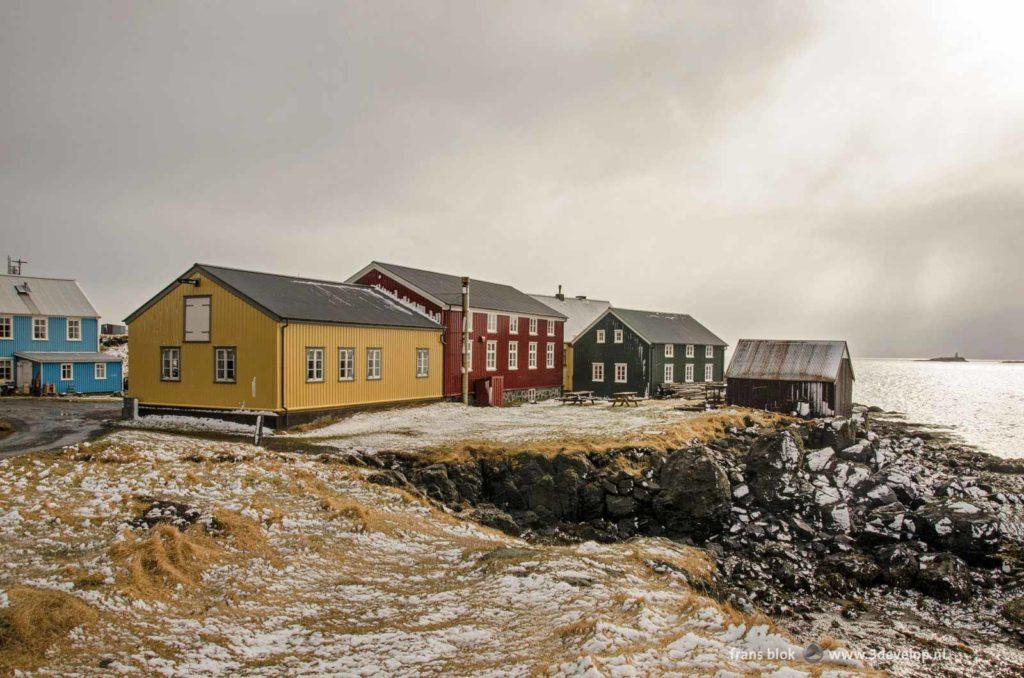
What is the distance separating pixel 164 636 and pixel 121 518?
582cm

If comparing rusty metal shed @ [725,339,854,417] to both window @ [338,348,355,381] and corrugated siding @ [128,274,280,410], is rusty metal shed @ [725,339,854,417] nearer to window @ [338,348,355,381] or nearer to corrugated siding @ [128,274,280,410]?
window @ [338,348,355,381]

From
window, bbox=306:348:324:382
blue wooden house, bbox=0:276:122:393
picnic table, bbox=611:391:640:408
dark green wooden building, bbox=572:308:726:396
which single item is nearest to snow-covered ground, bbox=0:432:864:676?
window, bbox=306:348:324:382

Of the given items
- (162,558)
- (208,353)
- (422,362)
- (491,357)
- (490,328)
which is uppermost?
(490,328)

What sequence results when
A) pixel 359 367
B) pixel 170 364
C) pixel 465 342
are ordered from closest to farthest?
pixel 170 364, pixel 359 367, pixel 465 342

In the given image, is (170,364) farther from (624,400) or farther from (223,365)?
(624,400)

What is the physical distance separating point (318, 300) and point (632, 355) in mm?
26170

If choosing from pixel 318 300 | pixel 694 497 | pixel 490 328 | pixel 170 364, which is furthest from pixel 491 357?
pixel 694 497

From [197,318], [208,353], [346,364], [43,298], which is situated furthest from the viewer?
[43,298]

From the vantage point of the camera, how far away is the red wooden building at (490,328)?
39312mm

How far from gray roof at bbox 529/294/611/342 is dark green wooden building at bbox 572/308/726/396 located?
1069cm

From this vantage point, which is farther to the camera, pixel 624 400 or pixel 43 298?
pixel 43 298

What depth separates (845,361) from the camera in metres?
44.6

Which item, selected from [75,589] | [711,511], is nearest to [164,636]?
[75,589]

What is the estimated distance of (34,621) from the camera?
8.61 m
